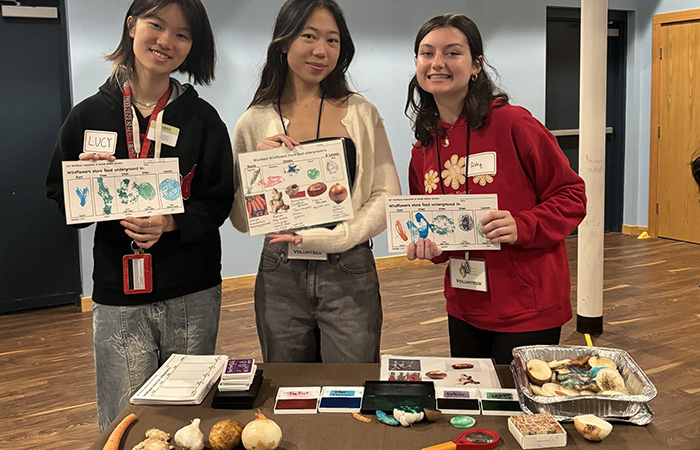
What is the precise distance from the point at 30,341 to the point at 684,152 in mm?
6613

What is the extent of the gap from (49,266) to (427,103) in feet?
13.9

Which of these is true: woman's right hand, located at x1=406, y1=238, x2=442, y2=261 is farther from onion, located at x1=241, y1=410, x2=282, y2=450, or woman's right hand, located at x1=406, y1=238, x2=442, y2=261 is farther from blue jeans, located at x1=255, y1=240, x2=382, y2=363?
onion, located at x1=241, y1=410, x2=282, y2=450

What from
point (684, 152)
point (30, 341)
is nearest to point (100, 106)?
point (30, 341)

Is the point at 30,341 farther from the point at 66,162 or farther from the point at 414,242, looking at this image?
the point at 414,242

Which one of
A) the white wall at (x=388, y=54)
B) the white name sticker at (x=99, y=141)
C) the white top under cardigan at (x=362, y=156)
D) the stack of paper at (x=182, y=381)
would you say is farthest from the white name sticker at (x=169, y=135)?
the white wall at (x=388, y=54)

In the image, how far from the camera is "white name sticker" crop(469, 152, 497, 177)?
6.57ft

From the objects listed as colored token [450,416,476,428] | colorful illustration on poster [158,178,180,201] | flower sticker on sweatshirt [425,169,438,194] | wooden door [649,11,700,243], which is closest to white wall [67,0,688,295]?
wooden door [649,11,700,243]

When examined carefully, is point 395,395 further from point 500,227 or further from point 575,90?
point 575,90

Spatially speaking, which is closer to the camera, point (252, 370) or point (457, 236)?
point (252, 370)

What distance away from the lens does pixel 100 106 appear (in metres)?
1.94

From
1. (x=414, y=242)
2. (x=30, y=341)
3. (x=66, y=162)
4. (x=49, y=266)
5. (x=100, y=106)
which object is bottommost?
(x=30, y=341)

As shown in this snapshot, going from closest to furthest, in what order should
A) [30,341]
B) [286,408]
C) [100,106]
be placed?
[286,408] → [100,106] → [30,341]

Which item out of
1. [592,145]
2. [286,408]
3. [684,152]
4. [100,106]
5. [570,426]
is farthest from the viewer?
[684,152]

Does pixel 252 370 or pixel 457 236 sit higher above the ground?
pixel 457 236
